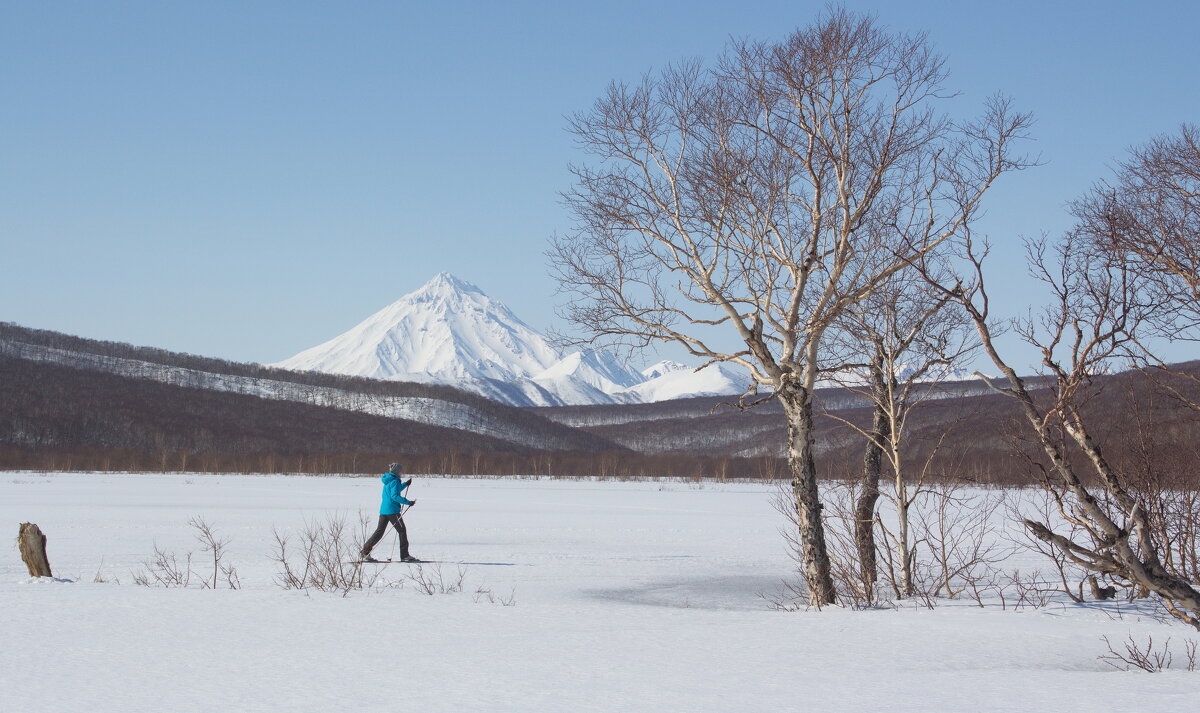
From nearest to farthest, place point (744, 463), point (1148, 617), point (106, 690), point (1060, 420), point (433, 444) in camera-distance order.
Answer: point (106, 690) → point (1060, 420) → point (1148, 617) → point (744, 463) → point (433, 444)

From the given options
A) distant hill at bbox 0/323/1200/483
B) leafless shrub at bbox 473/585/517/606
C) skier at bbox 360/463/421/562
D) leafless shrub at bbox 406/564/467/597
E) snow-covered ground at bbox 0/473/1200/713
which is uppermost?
distant hill at bbox 0/323/1200/483

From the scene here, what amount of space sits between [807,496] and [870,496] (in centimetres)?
172

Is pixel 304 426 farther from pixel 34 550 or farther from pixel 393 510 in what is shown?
pixel 34 550

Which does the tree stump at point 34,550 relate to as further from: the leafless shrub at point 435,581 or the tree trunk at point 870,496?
the tree trunk at point 870,496

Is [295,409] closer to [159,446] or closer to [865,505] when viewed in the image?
[159,446]

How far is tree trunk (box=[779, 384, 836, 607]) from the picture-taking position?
39.6ft

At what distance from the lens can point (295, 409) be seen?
15500 cm

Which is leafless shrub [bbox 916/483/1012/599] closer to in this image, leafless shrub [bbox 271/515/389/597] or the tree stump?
leafless shrub [bbox 271/515/389/597]

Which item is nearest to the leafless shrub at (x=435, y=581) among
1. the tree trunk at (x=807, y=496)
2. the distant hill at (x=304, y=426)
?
the tree trunk at (x=807, y=496)

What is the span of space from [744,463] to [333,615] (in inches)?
4437

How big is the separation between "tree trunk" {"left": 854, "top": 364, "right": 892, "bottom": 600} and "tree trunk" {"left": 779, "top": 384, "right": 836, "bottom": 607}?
0.60 meters

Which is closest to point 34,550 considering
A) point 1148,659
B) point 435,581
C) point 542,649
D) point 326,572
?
point 326,572

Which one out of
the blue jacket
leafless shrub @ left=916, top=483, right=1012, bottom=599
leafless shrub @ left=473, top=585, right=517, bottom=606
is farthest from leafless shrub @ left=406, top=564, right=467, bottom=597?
leafless shrub @ left=916, top=483, right=1012, bottom=599

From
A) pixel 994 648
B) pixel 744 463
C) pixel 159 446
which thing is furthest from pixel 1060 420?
pixel 159 446
